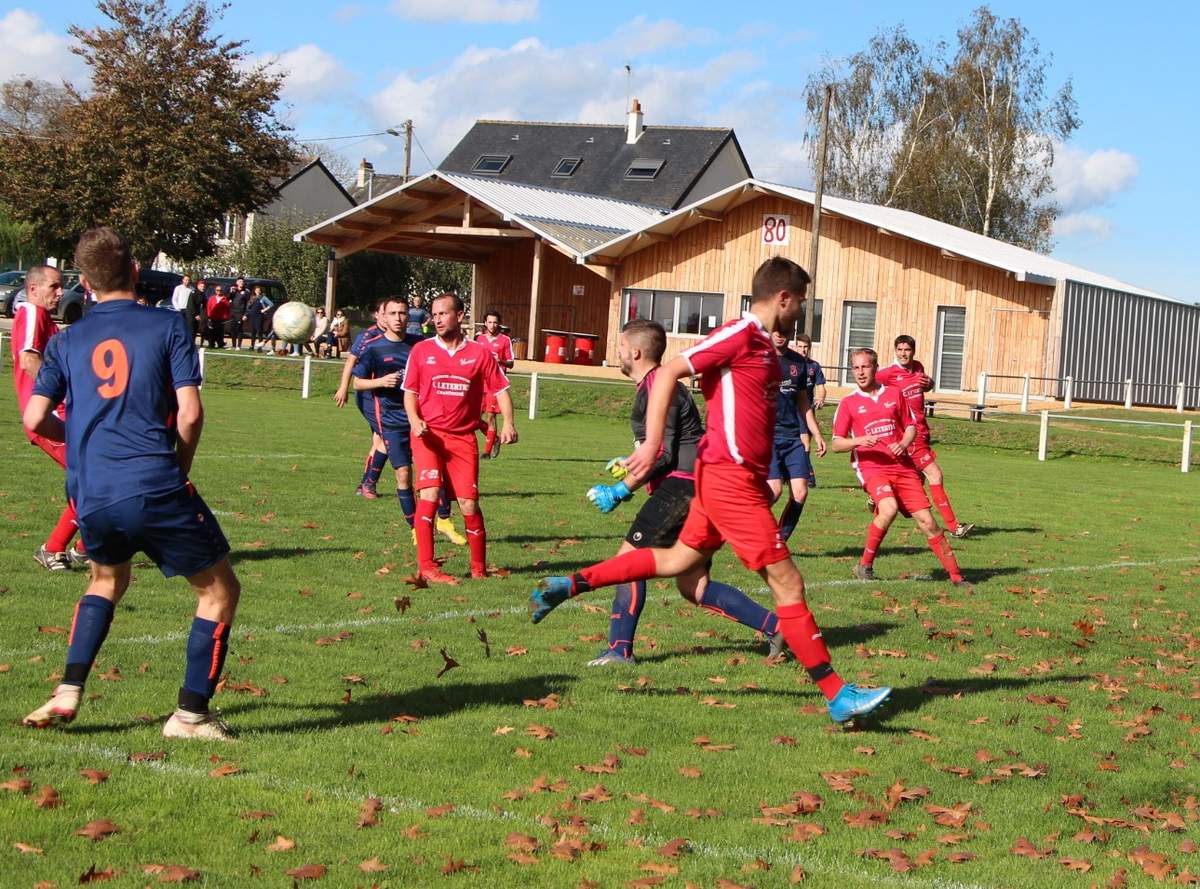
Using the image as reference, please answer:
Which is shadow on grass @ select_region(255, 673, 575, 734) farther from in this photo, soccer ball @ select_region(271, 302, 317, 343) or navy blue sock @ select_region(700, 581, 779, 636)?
soccer ball @ select_region(271, 302, 317, 343)

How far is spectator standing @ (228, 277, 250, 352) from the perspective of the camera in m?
45.2

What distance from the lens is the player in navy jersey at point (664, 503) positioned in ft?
24.8

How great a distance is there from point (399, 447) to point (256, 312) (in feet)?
108

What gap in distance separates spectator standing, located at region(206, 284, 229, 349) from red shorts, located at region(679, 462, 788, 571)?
38.5m

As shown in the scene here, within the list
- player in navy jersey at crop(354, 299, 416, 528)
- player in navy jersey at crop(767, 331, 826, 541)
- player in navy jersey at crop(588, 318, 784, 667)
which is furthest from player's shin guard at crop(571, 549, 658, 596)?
player in navy jersey at crop(354, 299, 416, 528)

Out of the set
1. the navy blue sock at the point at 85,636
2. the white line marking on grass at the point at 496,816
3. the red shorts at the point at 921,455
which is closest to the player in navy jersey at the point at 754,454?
the white line marking on grass at the point at 496,816

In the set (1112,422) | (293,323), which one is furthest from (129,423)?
(293,323)

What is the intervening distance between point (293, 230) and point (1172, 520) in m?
55.2

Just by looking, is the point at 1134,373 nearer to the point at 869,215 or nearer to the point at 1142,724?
the point at 869,215

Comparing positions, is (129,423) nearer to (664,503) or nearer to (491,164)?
(664,503)

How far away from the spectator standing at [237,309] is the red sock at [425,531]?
35711 mm

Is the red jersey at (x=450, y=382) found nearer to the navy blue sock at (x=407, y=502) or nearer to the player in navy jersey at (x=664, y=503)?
the navy blue sock at (x=407, y=502)

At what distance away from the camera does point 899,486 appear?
1158 centimetres

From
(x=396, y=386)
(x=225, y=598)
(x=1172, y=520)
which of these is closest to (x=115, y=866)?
(x=225, y=598)
